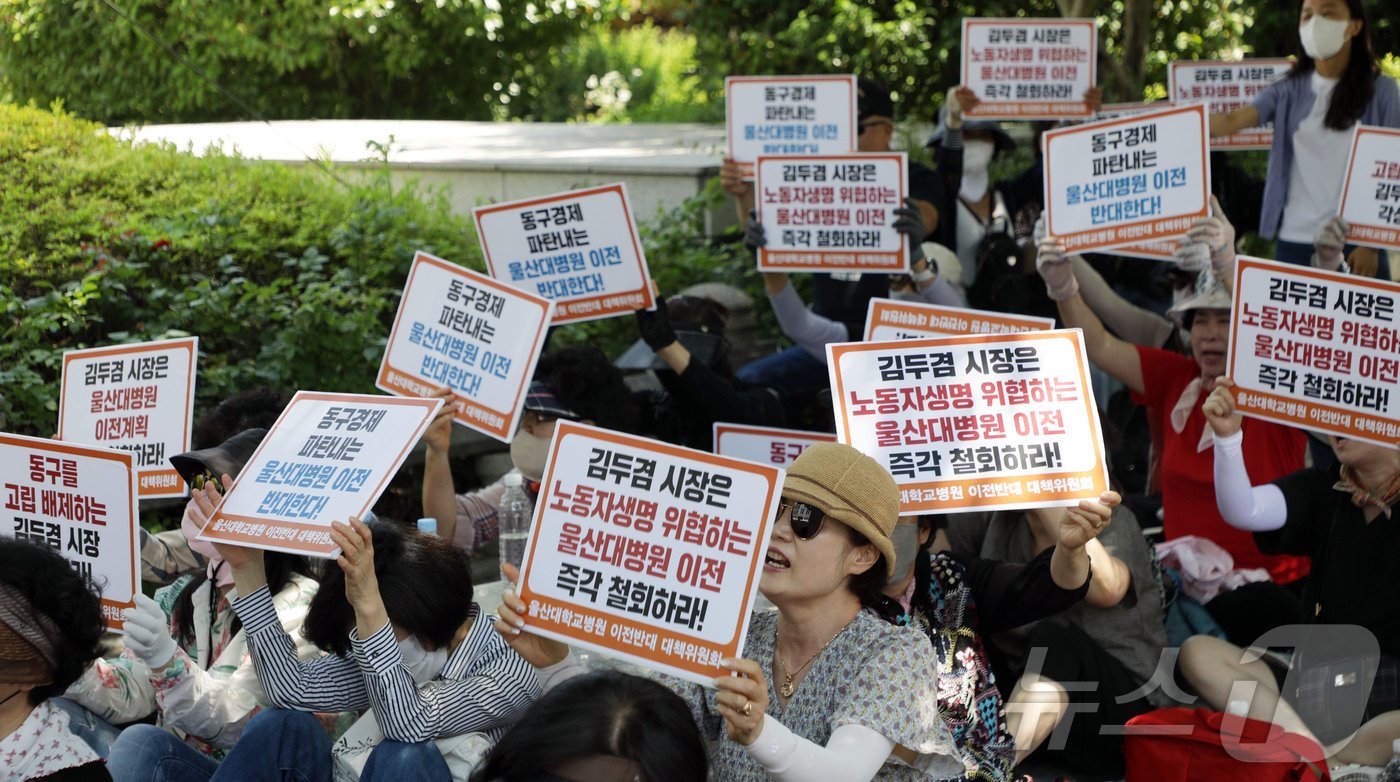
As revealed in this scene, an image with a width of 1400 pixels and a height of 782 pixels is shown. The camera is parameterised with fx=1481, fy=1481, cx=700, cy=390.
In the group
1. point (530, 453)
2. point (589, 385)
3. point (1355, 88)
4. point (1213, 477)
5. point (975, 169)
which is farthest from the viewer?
point (975, 169)

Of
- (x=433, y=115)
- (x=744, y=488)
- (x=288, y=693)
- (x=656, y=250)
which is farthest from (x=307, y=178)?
(x=433, y=115)

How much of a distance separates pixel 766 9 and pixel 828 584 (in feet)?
34.9

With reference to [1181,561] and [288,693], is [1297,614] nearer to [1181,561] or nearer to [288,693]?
[1181,561]

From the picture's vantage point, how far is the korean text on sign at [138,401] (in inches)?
196

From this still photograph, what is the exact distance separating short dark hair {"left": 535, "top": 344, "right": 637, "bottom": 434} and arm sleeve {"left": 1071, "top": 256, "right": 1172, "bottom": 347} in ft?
6.82

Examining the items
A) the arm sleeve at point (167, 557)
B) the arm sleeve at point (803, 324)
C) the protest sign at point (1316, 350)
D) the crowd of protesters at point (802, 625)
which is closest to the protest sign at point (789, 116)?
the arm sleeve at point (803, 324)

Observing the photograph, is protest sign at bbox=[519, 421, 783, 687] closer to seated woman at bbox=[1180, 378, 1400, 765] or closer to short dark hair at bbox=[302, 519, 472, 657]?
short dark hair at bbox=[302, 519, 472, 657]

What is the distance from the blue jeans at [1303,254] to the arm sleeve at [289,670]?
491 cm

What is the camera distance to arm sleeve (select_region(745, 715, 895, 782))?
3051 mm

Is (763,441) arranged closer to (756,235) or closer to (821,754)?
(756,235)

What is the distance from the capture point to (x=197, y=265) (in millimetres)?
7102

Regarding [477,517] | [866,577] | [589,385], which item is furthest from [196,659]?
[866,577]

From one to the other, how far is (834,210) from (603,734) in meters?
4.37

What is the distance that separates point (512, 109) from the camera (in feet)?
63.5
